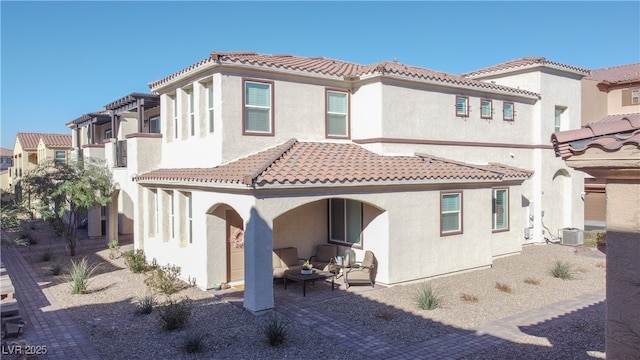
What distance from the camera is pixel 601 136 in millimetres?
5520

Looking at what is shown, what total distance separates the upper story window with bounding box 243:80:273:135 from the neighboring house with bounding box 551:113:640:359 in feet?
35.4

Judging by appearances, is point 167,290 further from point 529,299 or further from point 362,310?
point 529,299

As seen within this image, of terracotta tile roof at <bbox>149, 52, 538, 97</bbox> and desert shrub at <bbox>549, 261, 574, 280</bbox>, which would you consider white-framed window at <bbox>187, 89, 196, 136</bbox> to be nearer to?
terracotta tile roof at <bbox>149, 52, 538, 97</bbox>

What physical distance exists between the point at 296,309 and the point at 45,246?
17.1m

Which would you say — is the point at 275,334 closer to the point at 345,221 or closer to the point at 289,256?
the point at 289,256

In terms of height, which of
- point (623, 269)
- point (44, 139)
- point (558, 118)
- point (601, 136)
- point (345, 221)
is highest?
point (44, 139)

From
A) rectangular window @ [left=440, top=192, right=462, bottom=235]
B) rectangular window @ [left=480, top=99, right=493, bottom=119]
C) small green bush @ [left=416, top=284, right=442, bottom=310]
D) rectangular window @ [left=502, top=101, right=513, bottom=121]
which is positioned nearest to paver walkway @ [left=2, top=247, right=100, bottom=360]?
small green bush @ [left=416, top=284, right=442, bottom=310]

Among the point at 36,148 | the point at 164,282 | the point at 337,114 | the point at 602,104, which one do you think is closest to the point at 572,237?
the point at 337,114

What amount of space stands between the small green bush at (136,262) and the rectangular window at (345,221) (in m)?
6.74

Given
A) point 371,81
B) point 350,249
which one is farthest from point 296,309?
point 371,81

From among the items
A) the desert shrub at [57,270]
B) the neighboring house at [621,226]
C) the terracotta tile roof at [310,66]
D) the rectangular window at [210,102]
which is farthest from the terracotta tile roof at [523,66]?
the desert shrub at [57,270]

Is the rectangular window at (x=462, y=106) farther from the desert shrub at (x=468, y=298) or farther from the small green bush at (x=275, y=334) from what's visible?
the small green bush at (x=275, y=334)

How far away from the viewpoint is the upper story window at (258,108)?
14.7 m

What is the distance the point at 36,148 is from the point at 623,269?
5003 centimetres
